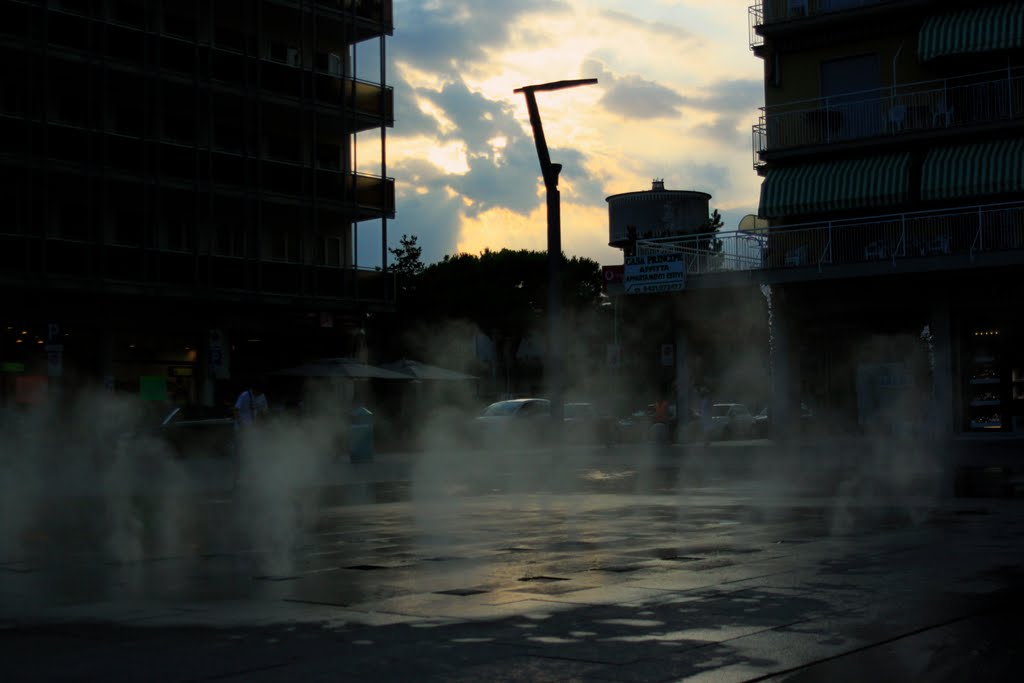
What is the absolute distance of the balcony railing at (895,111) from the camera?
3403 cm

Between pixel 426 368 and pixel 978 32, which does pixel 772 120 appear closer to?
pixel 978 32

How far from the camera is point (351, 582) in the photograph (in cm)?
823

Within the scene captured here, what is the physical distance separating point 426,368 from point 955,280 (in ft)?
57.5

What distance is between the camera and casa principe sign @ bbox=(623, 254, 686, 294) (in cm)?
3581

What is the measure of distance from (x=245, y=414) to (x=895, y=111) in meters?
22.5

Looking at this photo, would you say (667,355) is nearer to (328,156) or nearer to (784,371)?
(784,371)

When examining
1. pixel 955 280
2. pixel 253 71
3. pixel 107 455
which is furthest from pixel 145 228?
pixel 955 280

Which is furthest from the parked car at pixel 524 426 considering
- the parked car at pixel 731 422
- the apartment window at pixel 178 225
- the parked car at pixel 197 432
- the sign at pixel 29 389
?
the sign at pixel 29 389

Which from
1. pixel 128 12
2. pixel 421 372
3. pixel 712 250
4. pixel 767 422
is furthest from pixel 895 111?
pixel 128 12

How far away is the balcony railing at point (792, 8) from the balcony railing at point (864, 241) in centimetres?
632

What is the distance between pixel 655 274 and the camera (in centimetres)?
3625

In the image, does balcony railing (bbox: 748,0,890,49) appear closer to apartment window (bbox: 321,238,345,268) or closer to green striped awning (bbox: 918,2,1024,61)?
green striped awning (bbox: 918,2,1024,61)

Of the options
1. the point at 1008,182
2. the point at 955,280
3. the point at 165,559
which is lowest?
the point at 165,559

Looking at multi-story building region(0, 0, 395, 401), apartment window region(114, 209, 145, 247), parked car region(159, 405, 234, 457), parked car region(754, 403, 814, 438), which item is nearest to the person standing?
parked car region(159, 405, 234, 457)
